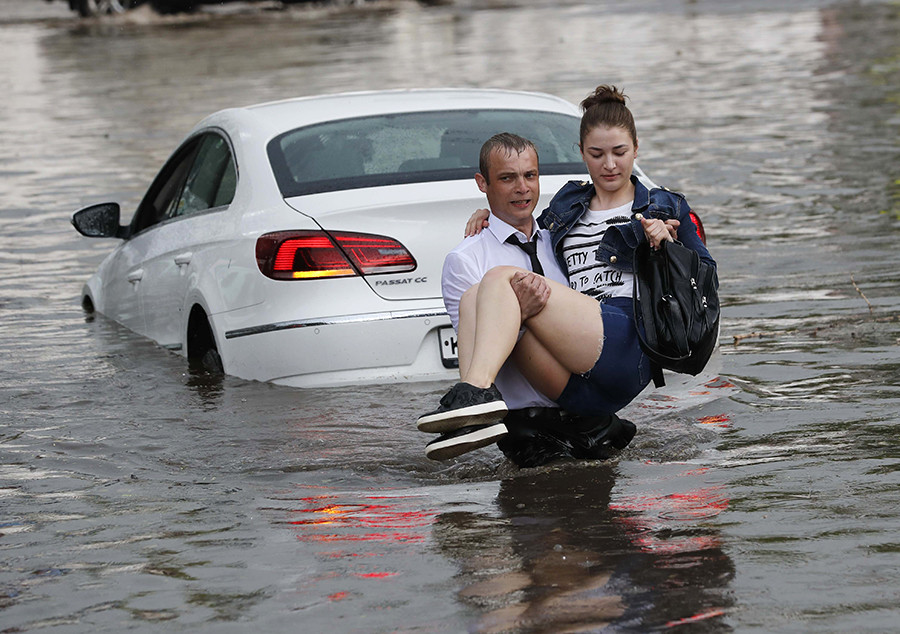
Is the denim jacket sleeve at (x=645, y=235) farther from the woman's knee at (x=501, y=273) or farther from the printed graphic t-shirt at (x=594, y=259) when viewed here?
the woman's knee at (x=501, y=273)

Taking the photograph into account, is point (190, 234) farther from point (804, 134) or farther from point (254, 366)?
point (804, 134)

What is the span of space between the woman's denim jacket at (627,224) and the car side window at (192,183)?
88.8 inches

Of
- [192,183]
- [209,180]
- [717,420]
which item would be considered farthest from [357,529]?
[192,183]

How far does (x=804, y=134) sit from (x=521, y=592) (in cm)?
1295

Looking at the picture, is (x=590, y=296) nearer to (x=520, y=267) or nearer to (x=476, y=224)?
(x=520, y=267)

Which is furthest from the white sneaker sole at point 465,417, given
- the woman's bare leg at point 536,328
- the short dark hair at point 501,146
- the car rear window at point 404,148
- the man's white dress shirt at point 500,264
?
the car rear window at point 404,148

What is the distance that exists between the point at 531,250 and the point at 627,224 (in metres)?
0.38

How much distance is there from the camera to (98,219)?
329 inches

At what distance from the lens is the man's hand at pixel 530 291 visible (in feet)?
16.6

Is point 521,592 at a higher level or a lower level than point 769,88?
higher

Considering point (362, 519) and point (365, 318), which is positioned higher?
point (365, 318)

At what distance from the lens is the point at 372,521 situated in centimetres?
493

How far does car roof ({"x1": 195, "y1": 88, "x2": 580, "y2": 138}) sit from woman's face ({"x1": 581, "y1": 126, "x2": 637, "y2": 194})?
2191mm

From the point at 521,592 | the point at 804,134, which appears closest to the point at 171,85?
the point at 804,134
